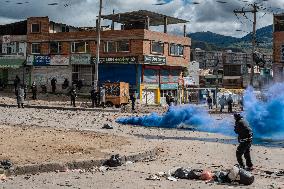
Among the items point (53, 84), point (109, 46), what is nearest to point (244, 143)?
point (109, 46)

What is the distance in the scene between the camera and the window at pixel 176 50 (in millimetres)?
58000

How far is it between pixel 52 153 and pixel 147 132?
10.2m

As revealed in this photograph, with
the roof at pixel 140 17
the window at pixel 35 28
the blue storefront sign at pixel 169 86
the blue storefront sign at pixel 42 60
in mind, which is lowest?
the blue storefront sign at pixel 169 86

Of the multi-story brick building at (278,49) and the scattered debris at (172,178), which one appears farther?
the multi-story brick building at (278,49)

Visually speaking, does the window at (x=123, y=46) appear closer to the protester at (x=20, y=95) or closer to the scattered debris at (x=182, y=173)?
the protester at (x=20, y=95)

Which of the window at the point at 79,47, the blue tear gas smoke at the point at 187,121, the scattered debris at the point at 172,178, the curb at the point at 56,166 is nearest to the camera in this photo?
the scattered debris at the point at 172,178

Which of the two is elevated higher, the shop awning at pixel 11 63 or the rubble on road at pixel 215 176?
the shop awning at pixel 11 63

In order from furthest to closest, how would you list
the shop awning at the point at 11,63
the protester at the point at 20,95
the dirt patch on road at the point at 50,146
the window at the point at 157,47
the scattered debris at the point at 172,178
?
1. the shop awning at the point at 11,63
2. the window at the point at 157,47
3. the protester at the point at 20,95
4. the dirt patch on road at the point at 50,146
5. the scattered debris at the point at 172,178

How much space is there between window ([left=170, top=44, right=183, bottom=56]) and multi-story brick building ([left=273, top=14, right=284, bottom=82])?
12.4m

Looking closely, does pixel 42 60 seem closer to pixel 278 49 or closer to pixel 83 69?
pixel 83 69

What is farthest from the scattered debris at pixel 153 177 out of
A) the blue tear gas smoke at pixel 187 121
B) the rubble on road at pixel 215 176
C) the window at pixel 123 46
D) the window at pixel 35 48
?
the window at pixel 35 48

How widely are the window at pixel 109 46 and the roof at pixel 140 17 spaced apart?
153 inches

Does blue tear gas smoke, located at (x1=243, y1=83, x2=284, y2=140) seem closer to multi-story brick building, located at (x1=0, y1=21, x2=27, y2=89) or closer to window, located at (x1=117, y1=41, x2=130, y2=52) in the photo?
window, located at (x1=117, y1=41, x2=130, y2=52)

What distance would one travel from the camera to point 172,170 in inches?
469
